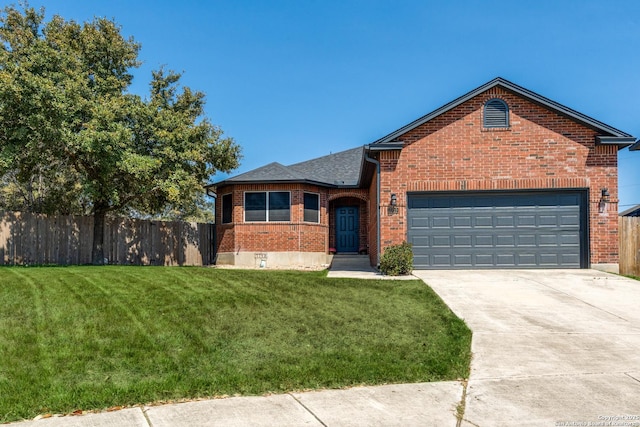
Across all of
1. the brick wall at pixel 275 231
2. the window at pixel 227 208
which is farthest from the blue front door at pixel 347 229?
the window at pixel 227 208

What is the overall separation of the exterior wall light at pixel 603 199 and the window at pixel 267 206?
35.8 ft

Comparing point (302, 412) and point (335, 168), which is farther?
point (335, 168)

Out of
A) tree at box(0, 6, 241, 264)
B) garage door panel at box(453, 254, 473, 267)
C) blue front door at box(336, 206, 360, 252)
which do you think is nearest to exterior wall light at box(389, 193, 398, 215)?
garage door panel at box(453, 254, 473, 267)

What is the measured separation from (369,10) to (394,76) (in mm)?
3686

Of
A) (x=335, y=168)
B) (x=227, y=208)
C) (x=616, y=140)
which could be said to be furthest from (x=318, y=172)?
(x=616, y=140)

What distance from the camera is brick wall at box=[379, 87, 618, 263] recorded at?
13.7m

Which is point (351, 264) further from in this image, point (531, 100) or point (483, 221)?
point (531, 100)

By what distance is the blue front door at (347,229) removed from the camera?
21109 millimetres

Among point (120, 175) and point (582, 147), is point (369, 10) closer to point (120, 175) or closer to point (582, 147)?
point (582, 147)

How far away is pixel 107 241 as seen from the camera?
19.1 metres

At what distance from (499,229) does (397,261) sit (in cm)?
338

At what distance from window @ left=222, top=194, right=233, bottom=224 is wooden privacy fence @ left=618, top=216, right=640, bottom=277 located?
45.8 feet

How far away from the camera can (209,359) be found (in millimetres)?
5527

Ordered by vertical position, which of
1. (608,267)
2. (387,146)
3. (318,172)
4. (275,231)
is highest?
(318,172)
